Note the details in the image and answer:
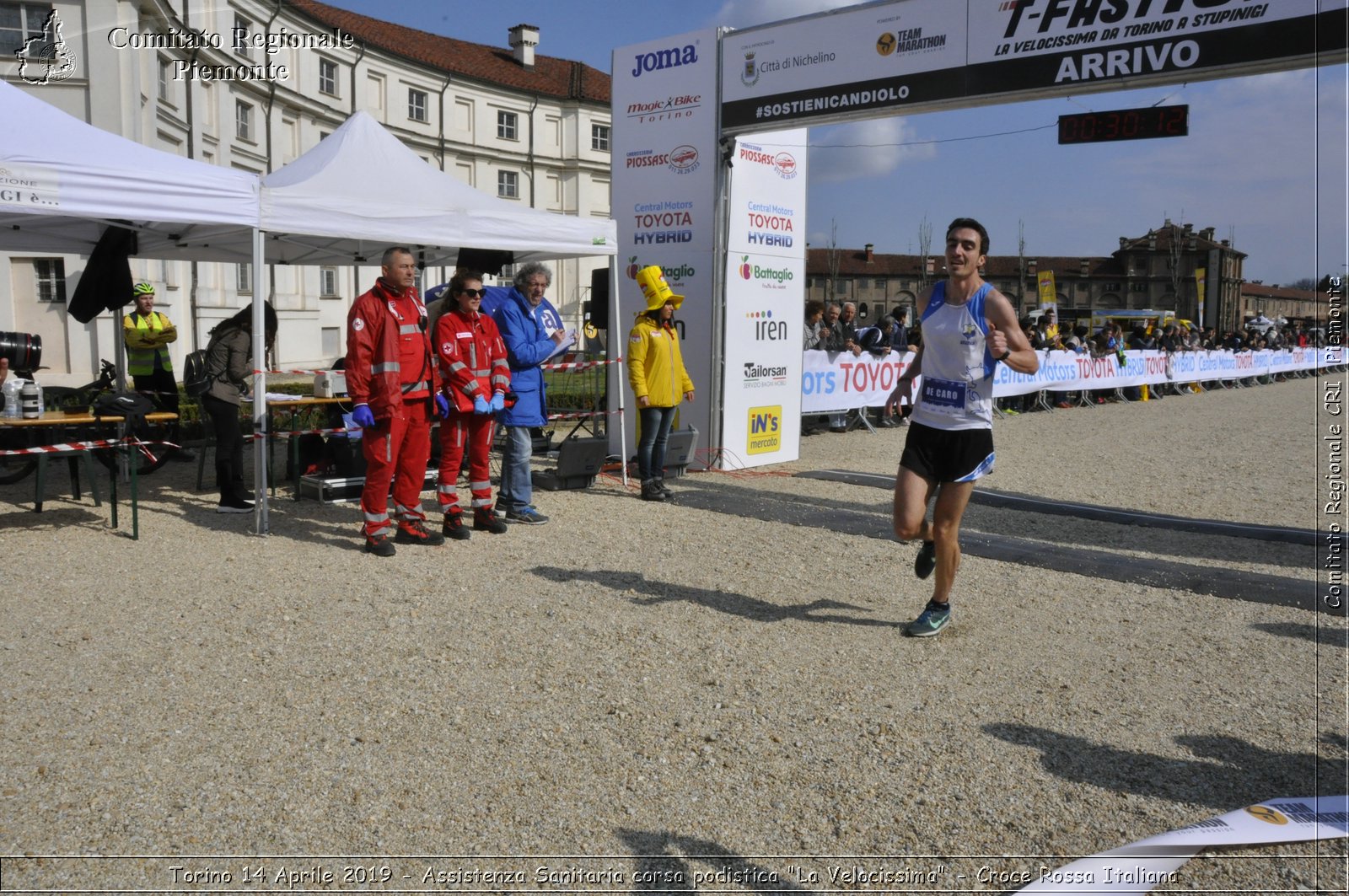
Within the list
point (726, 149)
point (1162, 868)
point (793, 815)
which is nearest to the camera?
point (1162, 868)

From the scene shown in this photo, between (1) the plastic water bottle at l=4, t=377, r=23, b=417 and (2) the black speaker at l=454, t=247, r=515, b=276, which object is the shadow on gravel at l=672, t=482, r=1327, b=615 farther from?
(1) the plastic water bottle at l=4, t=377, r=23, b=417

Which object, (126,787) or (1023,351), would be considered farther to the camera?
(1023,351)

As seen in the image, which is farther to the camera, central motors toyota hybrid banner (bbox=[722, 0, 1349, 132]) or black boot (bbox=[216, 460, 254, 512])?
black boot (bbox=[216, 460, 254, 512])

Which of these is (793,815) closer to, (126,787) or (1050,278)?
(126,787)

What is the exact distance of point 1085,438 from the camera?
15.7 meters

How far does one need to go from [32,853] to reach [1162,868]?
337cm

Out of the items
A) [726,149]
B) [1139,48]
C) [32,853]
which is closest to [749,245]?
[726,149]

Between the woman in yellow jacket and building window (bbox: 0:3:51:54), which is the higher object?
building window (bbox: 0:3:51:54)

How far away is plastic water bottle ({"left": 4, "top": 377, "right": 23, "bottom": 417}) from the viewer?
7.30 metres

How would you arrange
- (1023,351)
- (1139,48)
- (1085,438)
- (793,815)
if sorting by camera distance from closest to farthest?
(793,815), (1023,351), (1139,48), (1085,438)

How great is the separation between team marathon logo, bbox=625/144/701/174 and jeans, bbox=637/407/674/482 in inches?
125

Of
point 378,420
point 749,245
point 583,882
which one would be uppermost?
point 749,245

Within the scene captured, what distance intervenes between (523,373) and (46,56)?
2070 cm

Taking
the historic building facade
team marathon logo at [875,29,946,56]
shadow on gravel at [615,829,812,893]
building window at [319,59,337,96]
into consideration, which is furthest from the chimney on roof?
shadow on gravel at [615,829,812,893]
